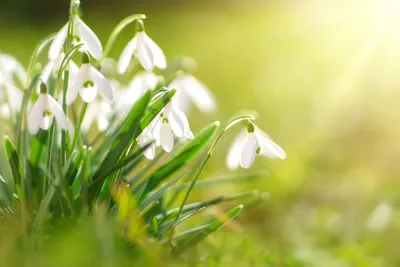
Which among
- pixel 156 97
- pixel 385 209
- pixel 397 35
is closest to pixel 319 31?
pixel 397 35

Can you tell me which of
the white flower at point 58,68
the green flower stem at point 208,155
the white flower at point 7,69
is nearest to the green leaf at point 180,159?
the green flower stem at point 208,155

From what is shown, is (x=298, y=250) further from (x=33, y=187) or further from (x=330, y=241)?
(x=33, y=187)

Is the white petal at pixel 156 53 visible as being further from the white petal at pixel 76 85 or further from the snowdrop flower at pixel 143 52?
the white petal at pixel 76 85

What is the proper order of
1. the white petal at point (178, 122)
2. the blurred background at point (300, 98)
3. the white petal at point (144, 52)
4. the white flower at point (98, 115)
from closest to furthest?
the white petal at point (178, 122), the white petal at point (144, 52), the white flower at point (98, 115), the blurred background at point (300, 98)

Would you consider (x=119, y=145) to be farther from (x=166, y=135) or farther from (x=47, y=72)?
(x=47, y=72)

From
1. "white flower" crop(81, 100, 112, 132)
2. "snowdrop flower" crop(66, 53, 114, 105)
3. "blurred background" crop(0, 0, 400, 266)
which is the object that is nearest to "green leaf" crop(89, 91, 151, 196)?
"snowdrop flower" crop(66, 53, 114, 105)

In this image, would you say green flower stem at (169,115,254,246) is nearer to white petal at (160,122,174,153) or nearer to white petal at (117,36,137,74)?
white petal at (160,122,174,153)

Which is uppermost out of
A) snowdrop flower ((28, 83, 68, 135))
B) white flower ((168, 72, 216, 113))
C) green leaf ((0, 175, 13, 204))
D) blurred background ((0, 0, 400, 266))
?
blurred background ((0, 0, 400, 266))

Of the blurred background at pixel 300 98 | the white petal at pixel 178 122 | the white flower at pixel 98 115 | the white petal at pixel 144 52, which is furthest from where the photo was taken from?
the blurred background at pixel 300 98
